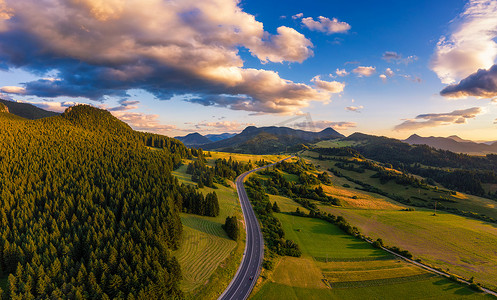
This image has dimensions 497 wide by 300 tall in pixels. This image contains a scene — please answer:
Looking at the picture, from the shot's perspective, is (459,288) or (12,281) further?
(459,288)

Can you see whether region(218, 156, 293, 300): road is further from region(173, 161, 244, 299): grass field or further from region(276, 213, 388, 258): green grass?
region(276, 213, 388, 258): green grass

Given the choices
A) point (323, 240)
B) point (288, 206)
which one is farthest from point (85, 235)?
point (288, 206)

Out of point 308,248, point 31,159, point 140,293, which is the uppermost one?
point 31,159

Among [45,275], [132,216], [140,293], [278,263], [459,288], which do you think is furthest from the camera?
[132,216]

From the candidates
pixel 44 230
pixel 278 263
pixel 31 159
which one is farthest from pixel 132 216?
pixel 31 159

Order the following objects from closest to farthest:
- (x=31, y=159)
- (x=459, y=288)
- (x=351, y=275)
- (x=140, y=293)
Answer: (x=140, y=293), (x=459, y=288), (x=351, y=275), (x=31, y=159)

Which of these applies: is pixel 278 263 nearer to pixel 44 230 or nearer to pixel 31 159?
pixel 44 230

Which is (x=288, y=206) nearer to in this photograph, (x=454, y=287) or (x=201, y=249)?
(x=201, y=249)
